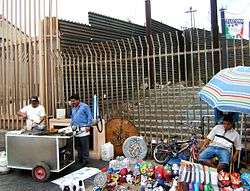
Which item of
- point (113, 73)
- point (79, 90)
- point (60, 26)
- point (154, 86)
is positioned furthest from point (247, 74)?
point (60, 26)

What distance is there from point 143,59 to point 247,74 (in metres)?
3.37

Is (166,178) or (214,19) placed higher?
(214,19)

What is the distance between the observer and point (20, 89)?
11250 millimetres

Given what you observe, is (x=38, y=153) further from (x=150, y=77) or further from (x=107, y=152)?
(x=150, y=77)

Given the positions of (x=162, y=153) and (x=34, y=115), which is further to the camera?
(x=34, y=115)

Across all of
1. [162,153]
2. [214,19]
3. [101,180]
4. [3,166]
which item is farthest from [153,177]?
[214,19]

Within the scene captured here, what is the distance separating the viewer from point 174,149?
319 inches

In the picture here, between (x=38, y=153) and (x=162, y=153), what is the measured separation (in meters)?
2.73

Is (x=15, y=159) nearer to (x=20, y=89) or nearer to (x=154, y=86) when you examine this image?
(x=154, y=86)

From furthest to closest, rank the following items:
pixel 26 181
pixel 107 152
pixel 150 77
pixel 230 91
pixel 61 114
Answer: pixel 61 114
pixel 150 77
pixel 107 152
pixel 26 181
pixel 230 91

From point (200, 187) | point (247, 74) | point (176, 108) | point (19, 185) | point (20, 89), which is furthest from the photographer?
point (20, 89)

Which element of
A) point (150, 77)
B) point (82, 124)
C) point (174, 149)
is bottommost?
point (174, 149)

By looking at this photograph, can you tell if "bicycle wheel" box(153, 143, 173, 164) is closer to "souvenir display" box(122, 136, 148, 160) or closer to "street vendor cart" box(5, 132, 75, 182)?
"souvenir display" box(122, 136, 148, 160)

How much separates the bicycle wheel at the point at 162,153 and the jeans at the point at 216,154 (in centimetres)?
133
